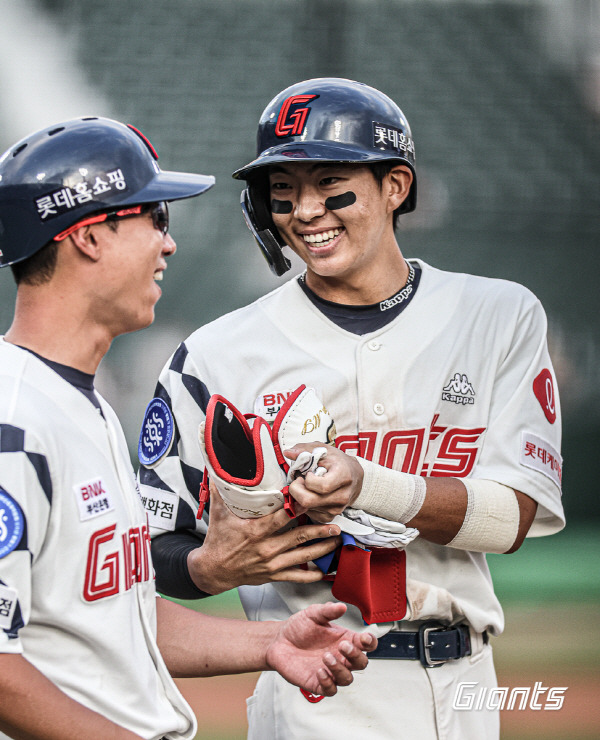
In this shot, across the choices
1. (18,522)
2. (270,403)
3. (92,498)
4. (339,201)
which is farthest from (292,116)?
(18,522)

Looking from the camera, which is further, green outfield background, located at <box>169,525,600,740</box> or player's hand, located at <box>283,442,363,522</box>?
green outfield background, located at <box>169,525,600,740</box>

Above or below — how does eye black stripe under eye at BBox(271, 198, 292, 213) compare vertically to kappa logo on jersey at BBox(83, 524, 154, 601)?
above

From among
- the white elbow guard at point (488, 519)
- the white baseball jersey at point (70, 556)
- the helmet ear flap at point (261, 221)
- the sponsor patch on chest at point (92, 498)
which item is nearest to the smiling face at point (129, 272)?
the white baseball jersey at point (70, 556)

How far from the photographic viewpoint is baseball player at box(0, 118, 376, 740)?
1189 millimetres

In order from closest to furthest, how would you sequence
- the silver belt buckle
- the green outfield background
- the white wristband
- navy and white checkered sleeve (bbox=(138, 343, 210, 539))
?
1. the white wristband
2. the silver belt buckle
3. navy and white checkered sleeve (bbox=(138, 343, 210, 539))
4. the green outfield background

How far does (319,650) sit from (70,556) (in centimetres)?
48

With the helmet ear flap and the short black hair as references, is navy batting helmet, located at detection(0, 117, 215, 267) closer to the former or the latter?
the short black hair

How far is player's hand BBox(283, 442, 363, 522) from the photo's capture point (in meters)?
1.58

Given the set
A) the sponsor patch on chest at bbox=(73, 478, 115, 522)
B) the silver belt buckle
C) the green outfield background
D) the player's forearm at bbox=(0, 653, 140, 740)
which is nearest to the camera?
the player's forearm at bbox=(0, 653, 140, 740)

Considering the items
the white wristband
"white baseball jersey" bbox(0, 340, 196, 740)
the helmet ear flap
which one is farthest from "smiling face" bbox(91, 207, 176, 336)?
the helmet ear flap

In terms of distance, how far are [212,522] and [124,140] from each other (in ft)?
2.33

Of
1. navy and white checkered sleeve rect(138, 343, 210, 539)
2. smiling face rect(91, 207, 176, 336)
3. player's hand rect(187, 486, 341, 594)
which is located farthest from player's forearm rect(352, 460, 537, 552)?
smiling face rect(91, 207, 176, 336)

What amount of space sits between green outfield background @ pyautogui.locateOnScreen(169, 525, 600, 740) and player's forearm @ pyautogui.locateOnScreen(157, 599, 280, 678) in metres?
1.87

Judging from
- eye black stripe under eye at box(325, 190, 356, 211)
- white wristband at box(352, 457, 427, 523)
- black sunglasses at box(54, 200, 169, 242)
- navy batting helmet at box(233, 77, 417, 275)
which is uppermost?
navy batting helmet at box(233, 77, 417, 275)
